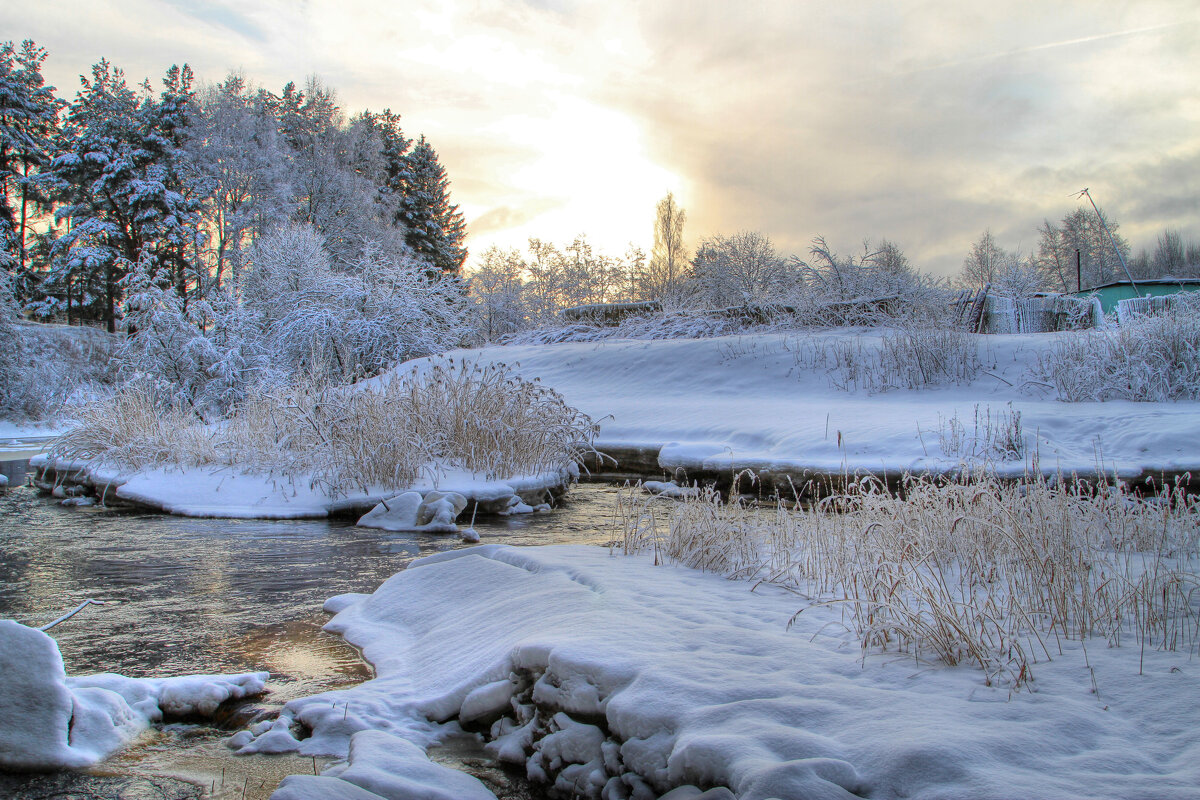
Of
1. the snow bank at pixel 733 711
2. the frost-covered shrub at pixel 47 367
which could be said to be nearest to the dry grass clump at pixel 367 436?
the snow bank at pixel 733 711

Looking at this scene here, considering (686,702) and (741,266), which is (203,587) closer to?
(686,702)

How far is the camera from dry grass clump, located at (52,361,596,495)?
730cm

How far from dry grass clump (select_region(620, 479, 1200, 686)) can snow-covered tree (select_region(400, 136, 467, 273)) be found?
32209 mm

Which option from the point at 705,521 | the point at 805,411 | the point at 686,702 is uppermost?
the point at 805,411

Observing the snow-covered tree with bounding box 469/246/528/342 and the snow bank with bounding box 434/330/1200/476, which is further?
the snow-covered tree with bounding box 469/246/528/342

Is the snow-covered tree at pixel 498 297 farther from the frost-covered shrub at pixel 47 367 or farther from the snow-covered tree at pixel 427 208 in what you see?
the frost-covered shrub at pixel 47 367

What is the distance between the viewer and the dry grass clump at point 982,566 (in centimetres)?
233

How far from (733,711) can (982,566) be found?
6.27ft

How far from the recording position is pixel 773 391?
39.1ft

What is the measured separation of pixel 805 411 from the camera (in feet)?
31.7

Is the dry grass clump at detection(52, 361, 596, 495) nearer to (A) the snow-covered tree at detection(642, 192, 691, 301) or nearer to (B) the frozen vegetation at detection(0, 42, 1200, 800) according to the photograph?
(B) the frozen vegetation at detection(0, 42, 1200, 800)

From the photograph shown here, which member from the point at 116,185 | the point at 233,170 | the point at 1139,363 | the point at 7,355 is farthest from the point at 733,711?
the point at 116,185

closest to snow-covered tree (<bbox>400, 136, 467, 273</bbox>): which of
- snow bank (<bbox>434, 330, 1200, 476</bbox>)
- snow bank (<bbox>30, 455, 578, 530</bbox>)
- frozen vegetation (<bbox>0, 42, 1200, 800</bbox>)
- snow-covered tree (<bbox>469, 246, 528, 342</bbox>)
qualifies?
snow-covered tree (<bbox>469, 246, 528, 342</bbox>)

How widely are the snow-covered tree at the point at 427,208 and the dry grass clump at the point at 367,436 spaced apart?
2655 cm
